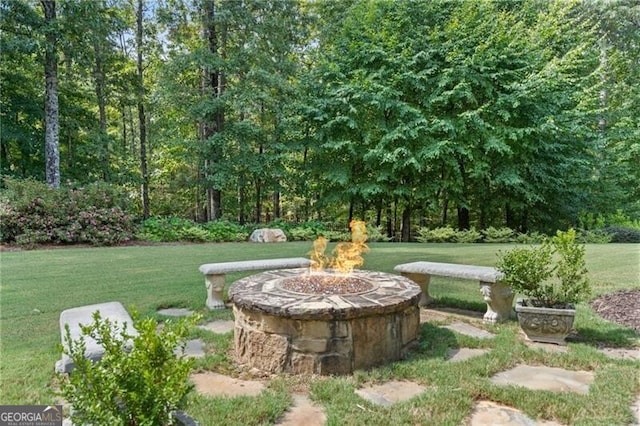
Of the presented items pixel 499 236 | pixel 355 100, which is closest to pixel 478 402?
pixel 499 236

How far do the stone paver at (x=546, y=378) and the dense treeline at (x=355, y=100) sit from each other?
734 centimetres

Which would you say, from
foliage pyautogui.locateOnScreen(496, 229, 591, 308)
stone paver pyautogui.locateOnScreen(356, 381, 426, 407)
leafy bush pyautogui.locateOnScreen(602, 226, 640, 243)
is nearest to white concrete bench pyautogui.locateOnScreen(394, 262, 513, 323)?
foliage pyautogui.locateOnScreen(496, 229, 591, 308)

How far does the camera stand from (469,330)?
3.51 m

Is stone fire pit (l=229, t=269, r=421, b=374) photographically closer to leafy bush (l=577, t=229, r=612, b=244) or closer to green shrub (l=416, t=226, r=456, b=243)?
green shrub (l=416, t=226, r=456, b=243)

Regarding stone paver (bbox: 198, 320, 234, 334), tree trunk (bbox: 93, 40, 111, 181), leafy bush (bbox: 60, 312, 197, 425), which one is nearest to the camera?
leafy bush (bbox: 60, 312, 197, 425)

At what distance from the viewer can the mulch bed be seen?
365cm

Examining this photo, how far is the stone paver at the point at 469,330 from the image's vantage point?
337 cm

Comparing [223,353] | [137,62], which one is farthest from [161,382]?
[137,62]

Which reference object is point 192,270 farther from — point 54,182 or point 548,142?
point 548,142

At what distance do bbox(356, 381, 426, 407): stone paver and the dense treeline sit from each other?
7.69 m

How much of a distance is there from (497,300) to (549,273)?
Answer: 2.07 feet

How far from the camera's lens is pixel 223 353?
2.99m

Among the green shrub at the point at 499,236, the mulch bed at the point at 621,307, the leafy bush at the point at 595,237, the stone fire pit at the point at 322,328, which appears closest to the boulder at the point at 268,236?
the green shrub at the point at 499,236

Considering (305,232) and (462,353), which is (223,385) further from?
(305,232)
